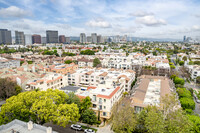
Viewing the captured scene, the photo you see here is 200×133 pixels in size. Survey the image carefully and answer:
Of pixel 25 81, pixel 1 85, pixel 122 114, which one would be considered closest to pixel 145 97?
pixel 122 114

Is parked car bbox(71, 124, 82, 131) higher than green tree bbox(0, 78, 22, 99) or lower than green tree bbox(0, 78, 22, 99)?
lower

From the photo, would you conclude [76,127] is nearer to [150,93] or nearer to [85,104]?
[85,104]

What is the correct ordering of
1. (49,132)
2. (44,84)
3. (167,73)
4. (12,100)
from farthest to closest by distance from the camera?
(167,73) < (44,84) < (12,100) < (49,132)

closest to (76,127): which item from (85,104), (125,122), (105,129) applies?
(85,104)

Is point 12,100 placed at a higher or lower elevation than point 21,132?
higher

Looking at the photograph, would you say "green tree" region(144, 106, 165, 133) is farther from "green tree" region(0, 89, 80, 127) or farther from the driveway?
"green tree" region(0, 89, 80, 127)

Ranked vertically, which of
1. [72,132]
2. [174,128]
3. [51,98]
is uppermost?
[51,98]

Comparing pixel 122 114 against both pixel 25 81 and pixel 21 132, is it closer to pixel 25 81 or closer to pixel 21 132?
pixel 21 132

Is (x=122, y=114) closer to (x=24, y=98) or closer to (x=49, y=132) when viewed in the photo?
(x=49, y=132)

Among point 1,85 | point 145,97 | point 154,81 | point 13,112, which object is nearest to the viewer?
point 13,112

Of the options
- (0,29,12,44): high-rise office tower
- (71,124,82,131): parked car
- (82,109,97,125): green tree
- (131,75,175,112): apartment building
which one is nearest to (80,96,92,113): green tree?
(82,109,97,125): green tree

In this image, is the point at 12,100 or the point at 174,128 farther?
the point at 12,100
